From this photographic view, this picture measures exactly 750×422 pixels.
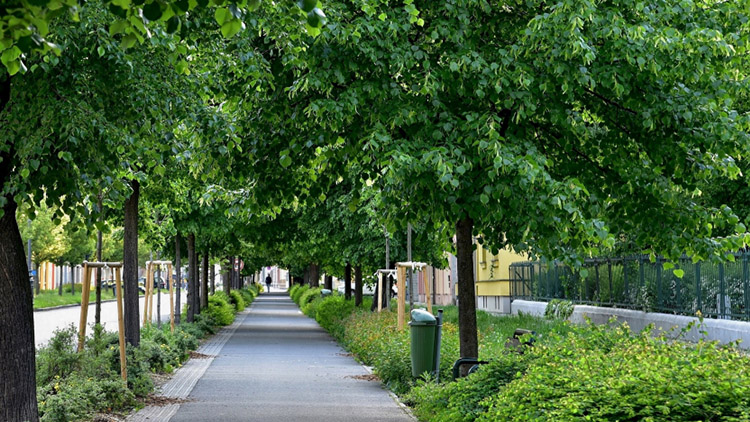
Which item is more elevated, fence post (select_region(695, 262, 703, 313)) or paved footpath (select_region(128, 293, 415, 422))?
fence post (select_region(695, 262, 703, 313))

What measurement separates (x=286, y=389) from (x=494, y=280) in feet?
84.8

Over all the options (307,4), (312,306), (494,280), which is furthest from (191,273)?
(307,4)

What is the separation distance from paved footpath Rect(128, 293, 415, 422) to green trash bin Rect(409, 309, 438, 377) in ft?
2.02

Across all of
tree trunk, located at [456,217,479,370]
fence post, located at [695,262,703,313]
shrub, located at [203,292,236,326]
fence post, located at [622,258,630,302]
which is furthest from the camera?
shrub, located at [203,292,236,326]

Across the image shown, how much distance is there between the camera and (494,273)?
39.3m

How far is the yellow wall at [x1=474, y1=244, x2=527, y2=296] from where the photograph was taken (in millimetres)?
37719

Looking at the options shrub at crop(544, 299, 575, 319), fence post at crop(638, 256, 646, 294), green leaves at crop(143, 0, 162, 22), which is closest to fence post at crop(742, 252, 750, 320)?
fence post at crop(638, 256, 646, 294)

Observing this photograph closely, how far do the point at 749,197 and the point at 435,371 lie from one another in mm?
11607

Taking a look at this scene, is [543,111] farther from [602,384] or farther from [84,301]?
[84,301]

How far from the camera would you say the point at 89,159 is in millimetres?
7832

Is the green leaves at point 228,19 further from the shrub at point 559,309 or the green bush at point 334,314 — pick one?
the shrub at point 559,309

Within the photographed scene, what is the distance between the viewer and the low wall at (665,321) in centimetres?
1605

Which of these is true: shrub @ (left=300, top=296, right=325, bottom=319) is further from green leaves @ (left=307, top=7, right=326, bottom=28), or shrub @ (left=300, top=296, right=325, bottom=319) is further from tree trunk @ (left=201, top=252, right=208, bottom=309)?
green leaves @ (left=307, top=7, right=326, bottom=28)

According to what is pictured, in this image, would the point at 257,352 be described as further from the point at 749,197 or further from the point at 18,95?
the point at 18,95
